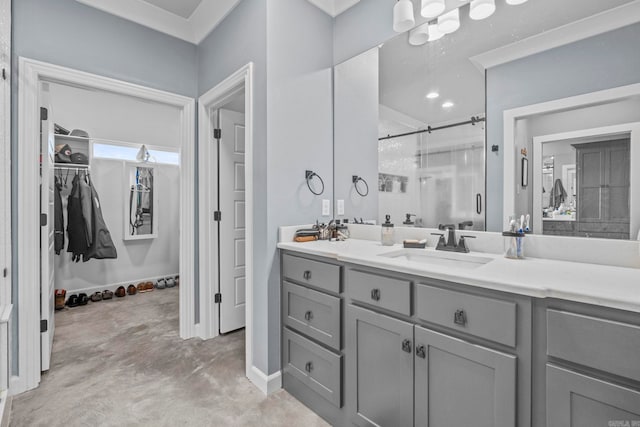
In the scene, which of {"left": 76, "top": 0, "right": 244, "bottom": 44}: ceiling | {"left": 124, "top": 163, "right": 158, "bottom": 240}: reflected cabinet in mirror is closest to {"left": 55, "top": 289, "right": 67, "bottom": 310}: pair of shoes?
{"left": 124, "top": 163, "right": 158, "bottom": 240}: reflected cabinet in mirror

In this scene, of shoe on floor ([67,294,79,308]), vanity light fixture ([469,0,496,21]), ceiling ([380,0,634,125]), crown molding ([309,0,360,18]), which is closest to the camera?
ceiling ([380,0,634,125])

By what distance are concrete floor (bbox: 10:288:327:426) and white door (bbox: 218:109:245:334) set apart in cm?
26

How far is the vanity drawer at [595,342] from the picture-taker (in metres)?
0.85

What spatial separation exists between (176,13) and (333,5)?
136cm

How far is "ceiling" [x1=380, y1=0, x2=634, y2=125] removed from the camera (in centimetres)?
145

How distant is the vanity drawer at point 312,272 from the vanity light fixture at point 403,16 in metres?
1.53

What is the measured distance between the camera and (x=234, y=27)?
2311 millimetres

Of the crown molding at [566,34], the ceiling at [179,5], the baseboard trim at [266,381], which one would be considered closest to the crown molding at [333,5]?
the ceiling at [179,5]

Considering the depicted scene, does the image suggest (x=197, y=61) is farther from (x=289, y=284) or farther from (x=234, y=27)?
(x=289, y=284)

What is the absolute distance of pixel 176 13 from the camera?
2604 mm

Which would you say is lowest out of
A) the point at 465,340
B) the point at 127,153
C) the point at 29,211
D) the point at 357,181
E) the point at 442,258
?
the point at 465,340

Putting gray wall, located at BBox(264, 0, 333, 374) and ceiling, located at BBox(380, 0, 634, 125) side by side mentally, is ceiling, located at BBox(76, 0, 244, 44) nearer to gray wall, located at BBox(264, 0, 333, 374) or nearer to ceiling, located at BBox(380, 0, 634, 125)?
gray wall, located at BBox(264, 0, 333, 374)

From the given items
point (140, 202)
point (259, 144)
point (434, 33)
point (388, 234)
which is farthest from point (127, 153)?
point (434, 33)

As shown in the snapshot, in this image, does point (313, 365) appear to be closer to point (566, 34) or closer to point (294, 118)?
point (294, 118)
